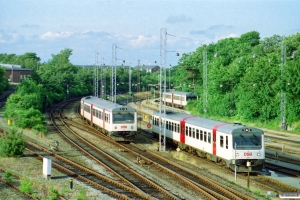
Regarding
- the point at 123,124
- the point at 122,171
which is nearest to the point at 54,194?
the point at 122,171

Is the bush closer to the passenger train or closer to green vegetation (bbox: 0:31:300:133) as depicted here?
green vegetation (bbox: 0:31:300:133)

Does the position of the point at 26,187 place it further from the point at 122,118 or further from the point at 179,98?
the point at 179,98

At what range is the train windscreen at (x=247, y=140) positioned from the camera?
27.6 metres

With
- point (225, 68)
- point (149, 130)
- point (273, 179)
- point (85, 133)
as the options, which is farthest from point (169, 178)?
point (225, 68)

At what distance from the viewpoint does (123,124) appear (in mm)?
40406

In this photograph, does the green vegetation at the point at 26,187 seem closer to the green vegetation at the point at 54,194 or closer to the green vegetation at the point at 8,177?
the green vegetation at the point at 54,194

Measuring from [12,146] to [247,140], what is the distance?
13.7 m

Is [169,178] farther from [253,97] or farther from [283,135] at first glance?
[253,97]

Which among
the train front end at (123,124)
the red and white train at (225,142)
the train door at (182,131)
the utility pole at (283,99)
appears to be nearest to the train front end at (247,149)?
the red and white train at (225,142)

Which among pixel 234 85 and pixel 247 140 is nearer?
pixel 247 140

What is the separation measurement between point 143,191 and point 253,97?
40.4 m

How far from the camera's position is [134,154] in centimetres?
3506

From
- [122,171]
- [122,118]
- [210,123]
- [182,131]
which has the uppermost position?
[210,123]

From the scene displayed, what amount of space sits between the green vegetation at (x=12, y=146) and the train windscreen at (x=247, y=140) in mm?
12823
